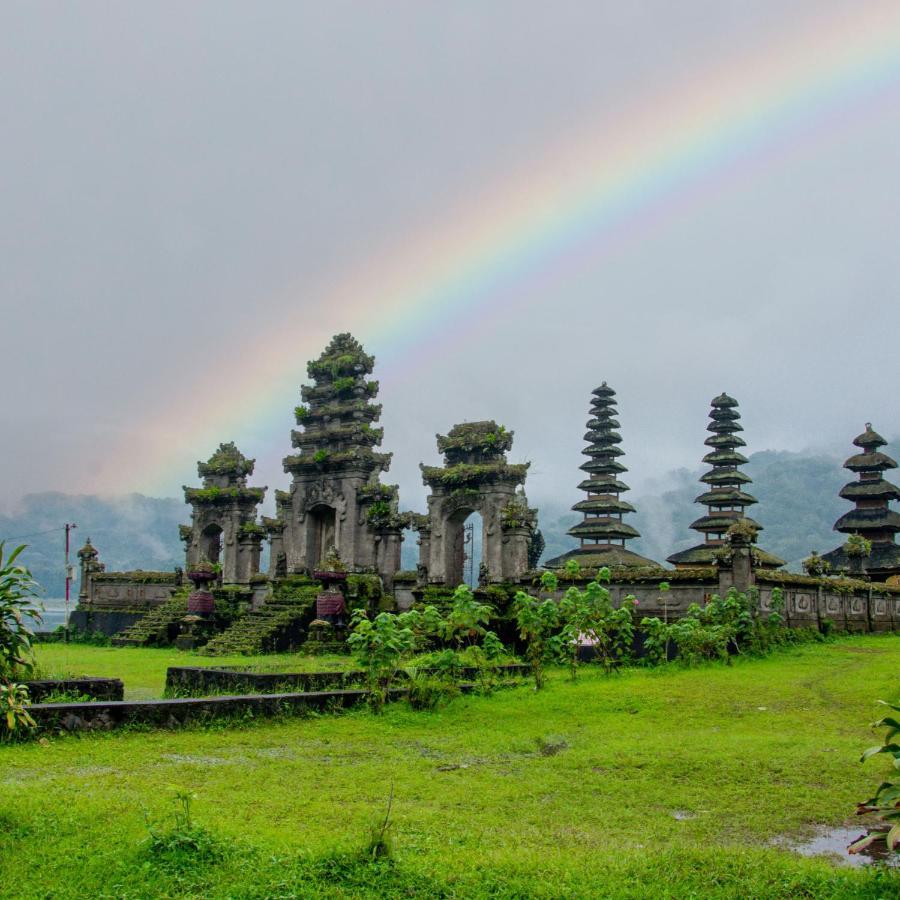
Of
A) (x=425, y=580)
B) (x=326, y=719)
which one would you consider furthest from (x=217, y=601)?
(x=326, y=719)

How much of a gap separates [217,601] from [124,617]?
17.8ft

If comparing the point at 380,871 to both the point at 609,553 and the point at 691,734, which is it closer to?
the point at 691,734

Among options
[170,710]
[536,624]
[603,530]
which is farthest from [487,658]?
[603,530]

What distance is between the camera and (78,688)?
1408cm

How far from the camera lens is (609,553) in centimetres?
4581

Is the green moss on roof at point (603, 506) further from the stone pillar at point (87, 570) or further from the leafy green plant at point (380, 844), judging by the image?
the leafy green plant at point (380, 844)

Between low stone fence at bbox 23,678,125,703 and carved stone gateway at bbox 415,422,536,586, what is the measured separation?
51.2 ft

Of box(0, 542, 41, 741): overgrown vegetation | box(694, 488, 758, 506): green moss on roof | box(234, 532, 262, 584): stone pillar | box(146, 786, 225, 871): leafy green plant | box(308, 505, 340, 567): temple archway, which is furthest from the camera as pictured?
box(694, 488, 758, 506): green moss on roof

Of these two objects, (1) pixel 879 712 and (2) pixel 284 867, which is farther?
(1) pixel 879 712

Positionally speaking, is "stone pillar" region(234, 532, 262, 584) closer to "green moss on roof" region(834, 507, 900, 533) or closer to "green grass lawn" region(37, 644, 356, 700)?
"green grass lawn" region(37, 644, 356, 700)

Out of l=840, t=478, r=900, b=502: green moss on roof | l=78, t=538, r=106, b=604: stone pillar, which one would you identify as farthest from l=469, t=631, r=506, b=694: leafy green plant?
l=840, t=478, r=900, b=502: green moss on roof

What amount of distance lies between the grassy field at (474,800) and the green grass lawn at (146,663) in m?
5.90

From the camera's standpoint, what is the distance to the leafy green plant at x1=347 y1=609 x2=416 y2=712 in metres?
14.5

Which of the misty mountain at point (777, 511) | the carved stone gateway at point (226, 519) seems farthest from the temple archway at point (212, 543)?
the misty mountain at point (777, 511)
